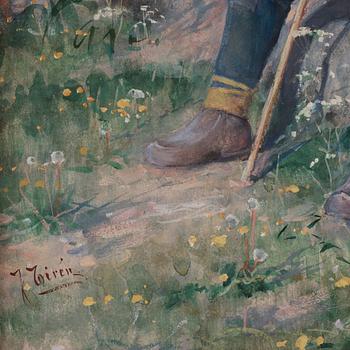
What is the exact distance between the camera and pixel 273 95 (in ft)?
6.63

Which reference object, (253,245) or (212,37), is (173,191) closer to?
(253,245)

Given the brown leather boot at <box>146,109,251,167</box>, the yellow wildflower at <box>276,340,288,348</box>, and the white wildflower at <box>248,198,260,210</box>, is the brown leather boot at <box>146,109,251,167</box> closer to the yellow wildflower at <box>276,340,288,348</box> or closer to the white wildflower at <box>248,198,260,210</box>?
the white wildflower at <box>248,198,260,210</box>

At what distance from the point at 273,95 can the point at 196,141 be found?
316 millimetres

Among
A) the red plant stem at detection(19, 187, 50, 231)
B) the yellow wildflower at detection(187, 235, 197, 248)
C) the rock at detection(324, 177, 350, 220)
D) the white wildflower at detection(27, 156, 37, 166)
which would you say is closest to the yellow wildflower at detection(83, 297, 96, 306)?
the red plant stem at detection(19, 187, 50, 231)

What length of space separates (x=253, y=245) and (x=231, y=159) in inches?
12.3

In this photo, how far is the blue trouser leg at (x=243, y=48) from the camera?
1995mm

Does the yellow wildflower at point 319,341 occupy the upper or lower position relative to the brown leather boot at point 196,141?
lower

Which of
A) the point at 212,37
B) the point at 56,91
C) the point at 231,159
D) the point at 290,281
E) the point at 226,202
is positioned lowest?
the point at 290,281

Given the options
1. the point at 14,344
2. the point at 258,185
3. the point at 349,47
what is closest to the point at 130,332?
the point at 14,344

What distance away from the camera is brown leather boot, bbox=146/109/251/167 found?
6.59 feet

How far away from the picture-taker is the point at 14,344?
1.98 m

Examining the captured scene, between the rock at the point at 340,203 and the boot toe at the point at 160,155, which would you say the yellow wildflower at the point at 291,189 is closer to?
the rock at the point at 340,203
